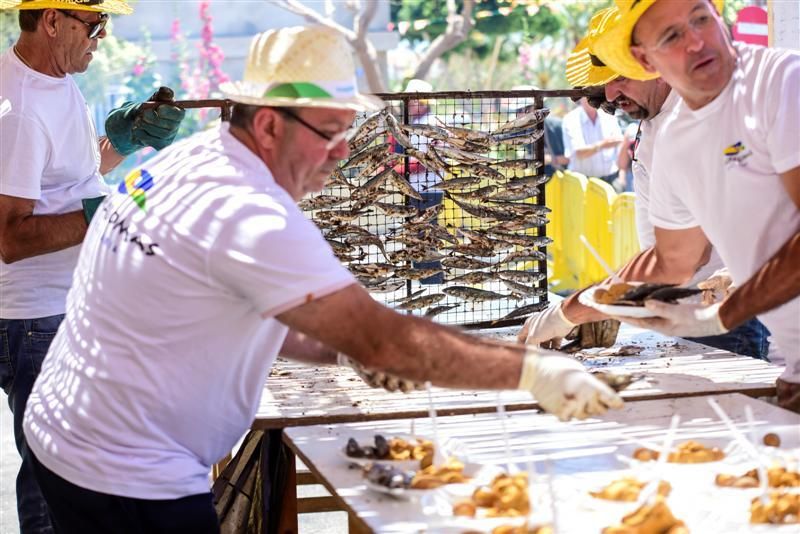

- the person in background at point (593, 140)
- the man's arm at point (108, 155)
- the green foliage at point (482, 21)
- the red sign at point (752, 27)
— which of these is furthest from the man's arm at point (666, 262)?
the green foliage at point (482, 21)

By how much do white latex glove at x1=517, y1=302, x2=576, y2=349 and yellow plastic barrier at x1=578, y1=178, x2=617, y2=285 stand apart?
558cm

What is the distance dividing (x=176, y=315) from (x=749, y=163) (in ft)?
5.59

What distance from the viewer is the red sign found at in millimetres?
8094

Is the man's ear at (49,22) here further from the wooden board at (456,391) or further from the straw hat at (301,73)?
the straw hat at (301,73)

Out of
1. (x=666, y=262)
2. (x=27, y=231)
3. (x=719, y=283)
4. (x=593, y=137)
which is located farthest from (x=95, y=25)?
(x=593, y=137)

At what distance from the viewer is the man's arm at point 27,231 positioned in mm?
3998

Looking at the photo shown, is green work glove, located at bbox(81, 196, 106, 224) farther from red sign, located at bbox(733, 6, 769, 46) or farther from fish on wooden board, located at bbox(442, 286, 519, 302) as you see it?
red sign, located at bbox(733, 6, 769, 46)

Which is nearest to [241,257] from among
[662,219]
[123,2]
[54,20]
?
[662,219]

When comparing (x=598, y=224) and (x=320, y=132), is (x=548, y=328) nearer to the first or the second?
(x=320, y=132)

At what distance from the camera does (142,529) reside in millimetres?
2559

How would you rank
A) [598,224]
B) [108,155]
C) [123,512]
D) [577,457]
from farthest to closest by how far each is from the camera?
[598,224], [108,155], [577,457], [123,512]

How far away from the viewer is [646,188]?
4707mm

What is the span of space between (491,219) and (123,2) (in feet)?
6.64

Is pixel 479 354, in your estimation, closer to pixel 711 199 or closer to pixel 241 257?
pixel 241 257
